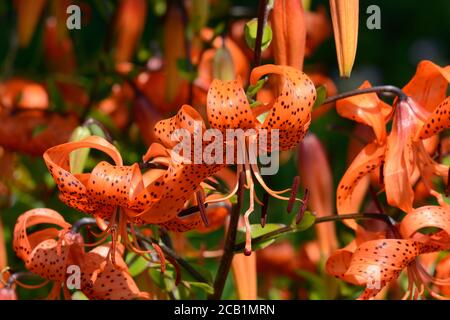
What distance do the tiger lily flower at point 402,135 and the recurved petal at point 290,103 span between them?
18 centimetres

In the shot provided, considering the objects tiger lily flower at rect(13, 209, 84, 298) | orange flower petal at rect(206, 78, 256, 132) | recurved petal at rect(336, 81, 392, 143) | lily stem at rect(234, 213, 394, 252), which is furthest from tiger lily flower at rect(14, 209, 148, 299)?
recurved petal at rect(336, 81, 392, 143)

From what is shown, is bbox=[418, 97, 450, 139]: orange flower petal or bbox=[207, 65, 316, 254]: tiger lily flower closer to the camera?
bbox=[207, 65, 316, 254]: tiger lily flower

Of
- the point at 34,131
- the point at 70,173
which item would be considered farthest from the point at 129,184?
the point at 34,131

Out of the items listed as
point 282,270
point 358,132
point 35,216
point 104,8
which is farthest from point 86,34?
point 35,216

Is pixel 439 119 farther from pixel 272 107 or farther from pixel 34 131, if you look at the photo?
pixel 34 131

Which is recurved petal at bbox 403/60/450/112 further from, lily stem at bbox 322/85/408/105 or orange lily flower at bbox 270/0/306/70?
orange lily flower at bbox 270/0/306/70

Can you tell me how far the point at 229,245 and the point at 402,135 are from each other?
293 millimetres

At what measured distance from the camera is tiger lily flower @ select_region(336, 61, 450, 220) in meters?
1.47

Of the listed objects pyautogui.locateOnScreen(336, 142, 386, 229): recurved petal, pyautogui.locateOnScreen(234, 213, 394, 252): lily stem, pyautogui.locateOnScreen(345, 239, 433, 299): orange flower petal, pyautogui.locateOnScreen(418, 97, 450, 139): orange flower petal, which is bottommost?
pyautogui.locateOnScreen(345, 239, 433, 299): orange flower petal

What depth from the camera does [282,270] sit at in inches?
83.0

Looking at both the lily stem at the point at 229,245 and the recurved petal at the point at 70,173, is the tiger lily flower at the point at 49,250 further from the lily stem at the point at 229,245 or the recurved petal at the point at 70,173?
the lily stem at the point at 229,245

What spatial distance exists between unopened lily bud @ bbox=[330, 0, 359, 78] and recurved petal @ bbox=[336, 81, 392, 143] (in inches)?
2.5

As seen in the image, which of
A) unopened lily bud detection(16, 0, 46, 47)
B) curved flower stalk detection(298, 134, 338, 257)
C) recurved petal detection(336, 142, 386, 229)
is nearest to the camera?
recurved petal detection(336, 142, 386, 229)
